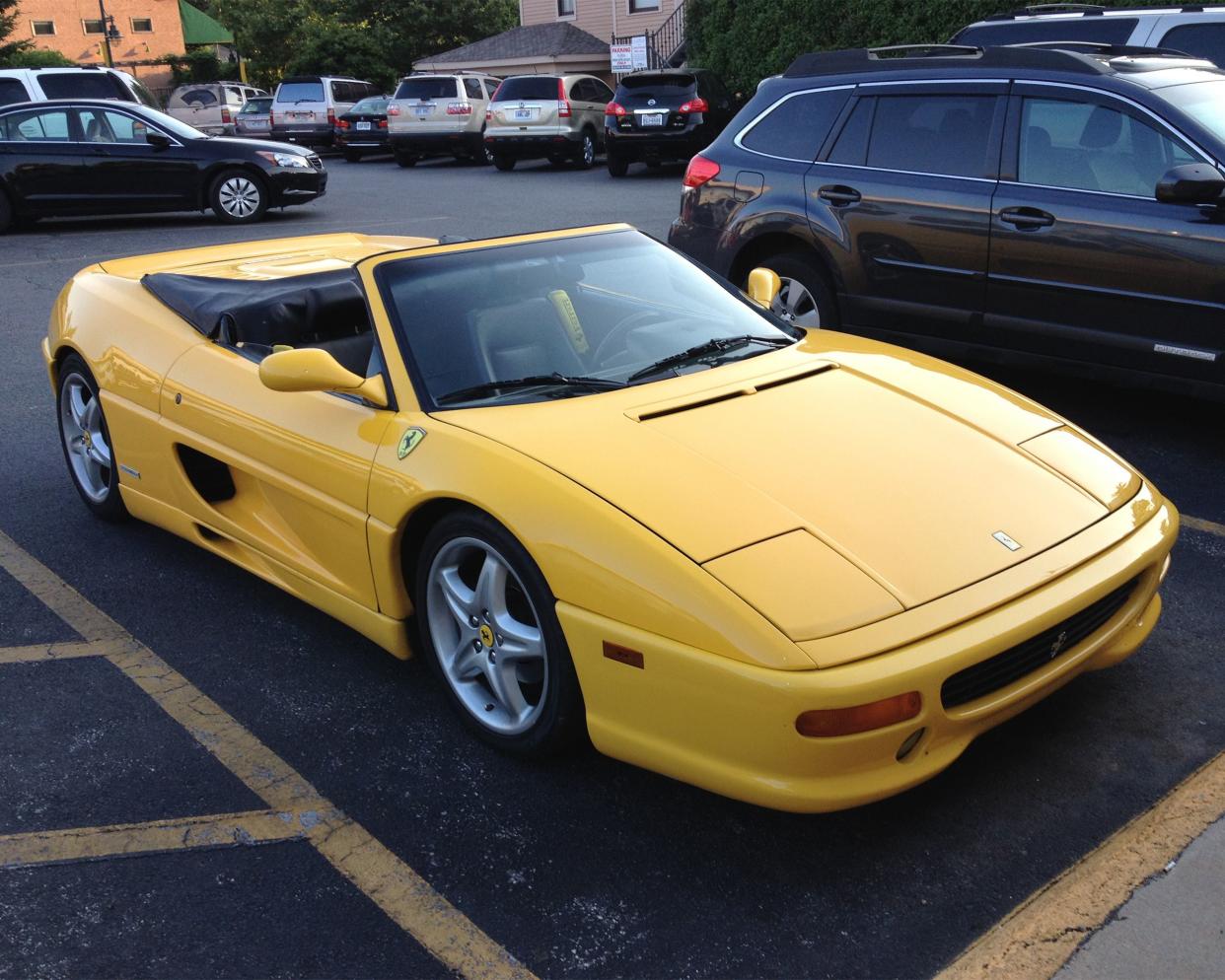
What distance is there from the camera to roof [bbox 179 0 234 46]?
6247 cm

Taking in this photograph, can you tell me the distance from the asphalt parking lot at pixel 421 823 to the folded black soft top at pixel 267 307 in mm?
951

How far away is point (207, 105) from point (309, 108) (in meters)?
7.91

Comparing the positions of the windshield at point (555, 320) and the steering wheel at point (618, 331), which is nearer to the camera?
the windshield at point (555, 320)

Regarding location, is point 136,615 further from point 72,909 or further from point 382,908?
point 382,908

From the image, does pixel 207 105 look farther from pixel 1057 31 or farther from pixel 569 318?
pixel 569 318

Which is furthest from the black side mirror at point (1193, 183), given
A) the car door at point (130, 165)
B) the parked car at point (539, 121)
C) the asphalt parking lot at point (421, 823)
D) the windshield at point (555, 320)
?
the parked car at point (539, 121)

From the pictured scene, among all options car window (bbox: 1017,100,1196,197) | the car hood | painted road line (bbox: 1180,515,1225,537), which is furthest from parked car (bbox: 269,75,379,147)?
the car hood

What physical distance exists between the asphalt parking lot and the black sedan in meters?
11.1

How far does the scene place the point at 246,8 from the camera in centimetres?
4659

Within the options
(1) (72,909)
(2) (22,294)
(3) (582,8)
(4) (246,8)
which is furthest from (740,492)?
(4) (246,8)

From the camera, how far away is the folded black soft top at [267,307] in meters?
4.27

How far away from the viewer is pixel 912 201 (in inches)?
235

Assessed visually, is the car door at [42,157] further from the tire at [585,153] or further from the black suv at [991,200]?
the black suv at [991,200]

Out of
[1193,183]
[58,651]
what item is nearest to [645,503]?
[58,651]
